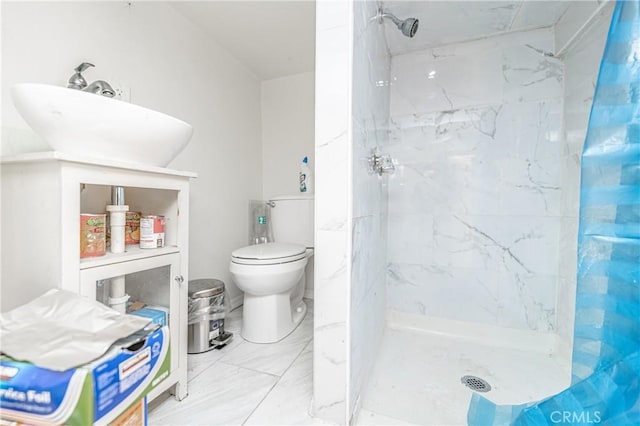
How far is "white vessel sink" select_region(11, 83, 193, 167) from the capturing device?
0.60 metres

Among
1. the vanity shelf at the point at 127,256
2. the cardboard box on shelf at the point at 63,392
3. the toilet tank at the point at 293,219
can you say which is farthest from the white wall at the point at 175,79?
the cardboard box on shelf at the point at 63,392

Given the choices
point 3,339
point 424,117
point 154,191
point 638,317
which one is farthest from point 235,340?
point 424,117

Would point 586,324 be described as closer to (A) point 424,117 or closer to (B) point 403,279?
(B) point 403,279

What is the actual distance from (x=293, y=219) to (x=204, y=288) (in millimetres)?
715

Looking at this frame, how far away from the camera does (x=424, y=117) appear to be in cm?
162

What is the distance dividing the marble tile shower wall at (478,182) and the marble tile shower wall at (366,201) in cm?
27

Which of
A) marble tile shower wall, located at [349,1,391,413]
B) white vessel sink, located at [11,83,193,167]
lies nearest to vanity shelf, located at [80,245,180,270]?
Result: white vessel sink, located at [11,83,193,167]

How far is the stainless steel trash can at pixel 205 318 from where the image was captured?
4.18 feet

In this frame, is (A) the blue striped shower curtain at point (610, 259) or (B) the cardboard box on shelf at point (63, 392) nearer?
(B) the cardboard box on shelf at point (63, 392)

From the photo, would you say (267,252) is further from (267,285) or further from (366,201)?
(366,201)

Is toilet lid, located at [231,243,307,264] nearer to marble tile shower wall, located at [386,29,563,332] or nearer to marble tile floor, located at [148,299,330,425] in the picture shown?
marble tile floor, located at [148,299,330,425]

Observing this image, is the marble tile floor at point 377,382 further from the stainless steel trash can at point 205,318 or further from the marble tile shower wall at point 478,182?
the marble tile shower wall at point 478,182

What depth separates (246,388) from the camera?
1039 millimetres

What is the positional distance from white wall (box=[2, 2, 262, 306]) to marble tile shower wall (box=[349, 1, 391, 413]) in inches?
40.5
